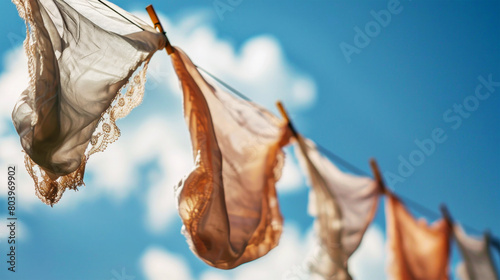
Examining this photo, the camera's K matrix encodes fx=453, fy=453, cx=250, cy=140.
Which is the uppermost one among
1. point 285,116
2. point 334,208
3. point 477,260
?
point 285,116

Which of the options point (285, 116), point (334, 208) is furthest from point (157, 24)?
point (334, 208)

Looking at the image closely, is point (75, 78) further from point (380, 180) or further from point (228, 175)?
point (380, 180)

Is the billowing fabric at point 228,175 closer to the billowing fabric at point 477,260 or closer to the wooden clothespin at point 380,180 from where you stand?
the wooden clothespin at point 380,180

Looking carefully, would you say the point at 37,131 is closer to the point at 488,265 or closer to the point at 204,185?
the point at 204,185

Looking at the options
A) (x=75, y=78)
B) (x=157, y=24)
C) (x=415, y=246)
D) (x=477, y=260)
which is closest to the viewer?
(x=477, y=260)

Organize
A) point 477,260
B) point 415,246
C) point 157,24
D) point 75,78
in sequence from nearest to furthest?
point 477,260 → point 415,246 → point 75,78 → point 157,24

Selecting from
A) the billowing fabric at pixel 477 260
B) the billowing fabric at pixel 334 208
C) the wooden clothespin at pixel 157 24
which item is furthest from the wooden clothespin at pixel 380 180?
the wooden clothespin at pixel 157 24

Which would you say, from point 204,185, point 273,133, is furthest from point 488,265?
point 204,185
